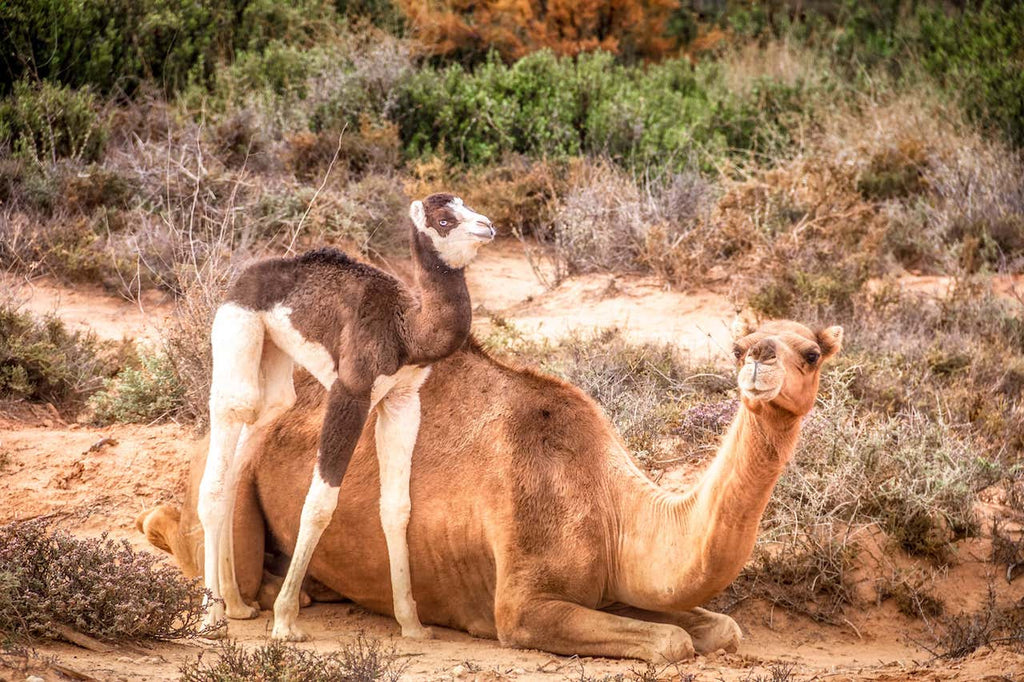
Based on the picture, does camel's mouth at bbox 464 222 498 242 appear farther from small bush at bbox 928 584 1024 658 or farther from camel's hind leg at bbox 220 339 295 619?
small bush at bbox 928 584 1024 658

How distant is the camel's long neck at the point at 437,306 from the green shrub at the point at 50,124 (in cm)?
747

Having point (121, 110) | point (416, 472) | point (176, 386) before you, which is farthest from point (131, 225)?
point (416, 472)

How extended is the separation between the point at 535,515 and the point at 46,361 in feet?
16.0

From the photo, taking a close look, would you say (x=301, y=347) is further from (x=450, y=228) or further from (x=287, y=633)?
(x=287, y=633)

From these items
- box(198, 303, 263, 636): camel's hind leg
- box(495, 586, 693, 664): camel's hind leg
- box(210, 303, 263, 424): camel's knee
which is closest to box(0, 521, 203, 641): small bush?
box(198, 303, 263, 636): camel's hind leg

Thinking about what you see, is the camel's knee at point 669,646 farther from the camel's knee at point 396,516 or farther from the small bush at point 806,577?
the small bush at point 806,577

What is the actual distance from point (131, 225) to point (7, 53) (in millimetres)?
2841

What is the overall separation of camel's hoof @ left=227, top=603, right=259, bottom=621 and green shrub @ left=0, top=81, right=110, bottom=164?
7.09 meters

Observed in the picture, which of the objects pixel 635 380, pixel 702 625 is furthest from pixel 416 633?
pixel 635 380

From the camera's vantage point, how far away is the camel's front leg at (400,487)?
673cm

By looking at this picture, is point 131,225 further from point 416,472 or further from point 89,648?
point 89,648

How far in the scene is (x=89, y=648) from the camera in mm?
5723

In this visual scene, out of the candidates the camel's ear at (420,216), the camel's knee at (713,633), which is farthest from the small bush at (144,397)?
the camel's knee at (713,633)

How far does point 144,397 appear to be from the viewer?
9.51m
